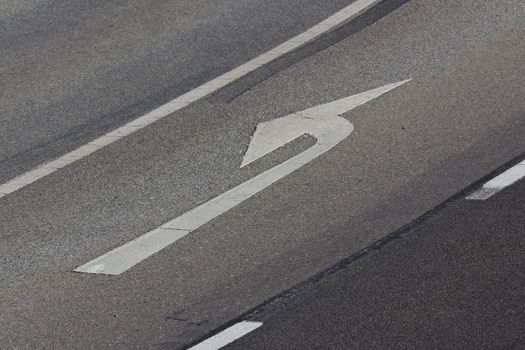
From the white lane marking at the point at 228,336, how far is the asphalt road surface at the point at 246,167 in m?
0.09

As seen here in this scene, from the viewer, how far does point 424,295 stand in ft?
24.2

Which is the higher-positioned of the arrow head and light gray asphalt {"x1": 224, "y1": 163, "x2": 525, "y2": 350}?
the arrow head

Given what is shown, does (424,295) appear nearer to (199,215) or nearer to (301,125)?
(199,215)

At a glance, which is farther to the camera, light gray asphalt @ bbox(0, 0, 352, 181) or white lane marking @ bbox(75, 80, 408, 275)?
light gray asphalt @ bbox(0, 0, 352, 181)

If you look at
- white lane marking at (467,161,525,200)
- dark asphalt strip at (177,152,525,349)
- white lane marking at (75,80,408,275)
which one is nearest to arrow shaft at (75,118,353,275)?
white lane marking at (75,80,408,275)

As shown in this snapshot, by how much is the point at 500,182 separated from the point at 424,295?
180 cm

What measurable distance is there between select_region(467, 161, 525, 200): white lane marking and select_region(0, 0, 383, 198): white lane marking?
3382 mm

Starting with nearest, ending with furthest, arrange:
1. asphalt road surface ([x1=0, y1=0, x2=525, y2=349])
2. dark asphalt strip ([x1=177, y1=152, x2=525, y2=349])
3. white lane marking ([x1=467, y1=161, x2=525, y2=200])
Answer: dark asphalt strip ([x1=177, y1=152, x2=525, y2=349]) → asphalt road surface ([x1=0, y1=0, x2=525, y2=349]) → white lane marking ([x1=467, y1=161, x2=525, y2=200])

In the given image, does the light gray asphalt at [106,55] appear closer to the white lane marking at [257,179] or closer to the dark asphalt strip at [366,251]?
the white lane marking at [257,179]

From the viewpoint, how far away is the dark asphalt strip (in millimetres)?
7355

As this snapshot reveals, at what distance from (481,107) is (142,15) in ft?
16.8

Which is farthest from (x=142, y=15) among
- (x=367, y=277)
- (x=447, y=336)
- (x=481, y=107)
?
(x=447, y=336)

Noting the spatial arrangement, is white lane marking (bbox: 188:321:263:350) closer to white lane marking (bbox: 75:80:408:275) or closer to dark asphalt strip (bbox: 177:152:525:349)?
dark asphalt strip (bbox: 177:152:525:349)

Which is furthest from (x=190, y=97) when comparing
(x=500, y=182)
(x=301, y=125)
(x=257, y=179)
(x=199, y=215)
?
(x=500, y=182)
